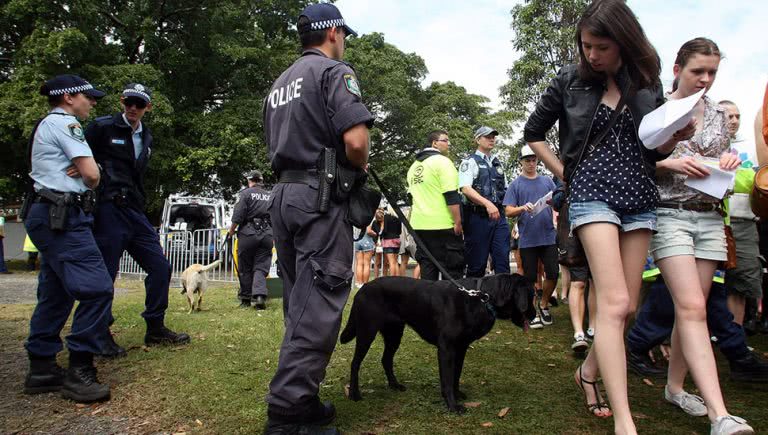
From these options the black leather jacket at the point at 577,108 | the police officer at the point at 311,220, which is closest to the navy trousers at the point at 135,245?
the police officer at the point at 311,220

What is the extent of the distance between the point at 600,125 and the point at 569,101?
0.20 metres

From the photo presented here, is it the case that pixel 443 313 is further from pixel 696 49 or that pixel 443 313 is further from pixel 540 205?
pixel 540 205

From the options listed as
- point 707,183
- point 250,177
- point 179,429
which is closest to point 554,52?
point 250,177

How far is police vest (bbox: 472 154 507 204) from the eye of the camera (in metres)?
5.70

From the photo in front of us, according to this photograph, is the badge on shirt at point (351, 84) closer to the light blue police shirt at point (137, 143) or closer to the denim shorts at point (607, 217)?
the denim shorts at point (607, 217)

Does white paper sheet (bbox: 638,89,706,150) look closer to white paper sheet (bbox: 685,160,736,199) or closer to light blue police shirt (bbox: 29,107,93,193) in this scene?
white paper sheet (bbox: 685,160,736,199)

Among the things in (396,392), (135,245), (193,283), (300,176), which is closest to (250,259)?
(193,283)

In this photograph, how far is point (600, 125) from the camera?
263cm

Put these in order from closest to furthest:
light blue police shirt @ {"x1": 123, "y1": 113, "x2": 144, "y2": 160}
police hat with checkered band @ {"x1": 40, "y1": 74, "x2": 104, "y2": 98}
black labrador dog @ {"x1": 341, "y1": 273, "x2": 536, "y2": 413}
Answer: black labrador dog @ {"x1": 341, "y1": 273, "x2": 536, "y2": 413}
police hat with checkered band @ {"x1": 40, "y1": 74, "x2": 104, "y2": 98}
light blue police shirt @ {"x1": 123, "y1": 113, "x2": 144, "y2": 160}

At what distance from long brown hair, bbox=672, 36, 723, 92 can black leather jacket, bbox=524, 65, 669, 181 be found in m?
0.40

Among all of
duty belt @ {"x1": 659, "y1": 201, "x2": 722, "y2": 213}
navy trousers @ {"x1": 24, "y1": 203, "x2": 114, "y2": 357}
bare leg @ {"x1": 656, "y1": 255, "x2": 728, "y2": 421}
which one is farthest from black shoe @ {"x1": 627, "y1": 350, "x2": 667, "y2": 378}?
navy trousers @ {"x1": 24, "y1": 203, "x2": 114, "y2": 357}

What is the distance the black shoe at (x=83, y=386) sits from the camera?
3.31 meters

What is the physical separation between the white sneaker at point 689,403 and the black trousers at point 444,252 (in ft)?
7.41

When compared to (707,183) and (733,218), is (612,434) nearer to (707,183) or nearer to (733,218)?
(707,183)
